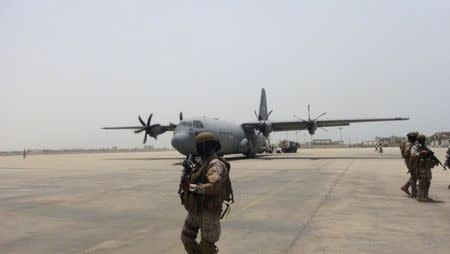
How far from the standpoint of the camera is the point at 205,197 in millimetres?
5215

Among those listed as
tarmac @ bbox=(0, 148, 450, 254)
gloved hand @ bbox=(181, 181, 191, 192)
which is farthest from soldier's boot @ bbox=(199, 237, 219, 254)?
tarmac @ bbox=(0, 148, 450, 254)

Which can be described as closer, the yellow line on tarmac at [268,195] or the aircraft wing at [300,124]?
the yellow line on tarmac at [268,195]

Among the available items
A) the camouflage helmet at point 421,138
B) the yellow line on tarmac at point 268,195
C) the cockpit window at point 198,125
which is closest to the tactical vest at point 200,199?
the yellow line on tarmac at point 268,195

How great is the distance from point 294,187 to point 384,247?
932 centimetres

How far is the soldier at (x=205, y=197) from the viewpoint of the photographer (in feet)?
16.9

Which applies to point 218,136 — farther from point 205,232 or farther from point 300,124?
point 205,232

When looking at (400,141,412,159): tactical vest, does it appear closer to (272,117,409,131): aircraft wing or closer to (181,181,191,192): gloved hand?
(181,181,191,192): gloved hand

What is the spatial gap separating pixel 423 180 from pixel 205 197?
948 centimetres

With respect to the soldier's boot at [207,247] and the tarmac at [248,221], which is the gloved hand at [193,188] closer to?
the soldier's boot at [207,247]

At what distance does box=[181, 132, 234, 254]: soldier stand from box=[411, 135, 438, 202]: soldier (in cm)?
913

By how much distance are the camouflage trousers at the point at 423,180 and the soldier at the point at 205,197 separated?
910cm

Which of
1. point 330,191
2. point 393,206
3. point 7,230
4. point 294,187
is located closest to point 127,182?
point 294,187

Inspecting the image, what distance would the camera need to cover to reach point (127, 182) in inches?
754

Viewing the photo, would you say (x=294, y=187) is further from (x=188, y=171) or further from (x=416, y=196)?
(x=188, y=171)
